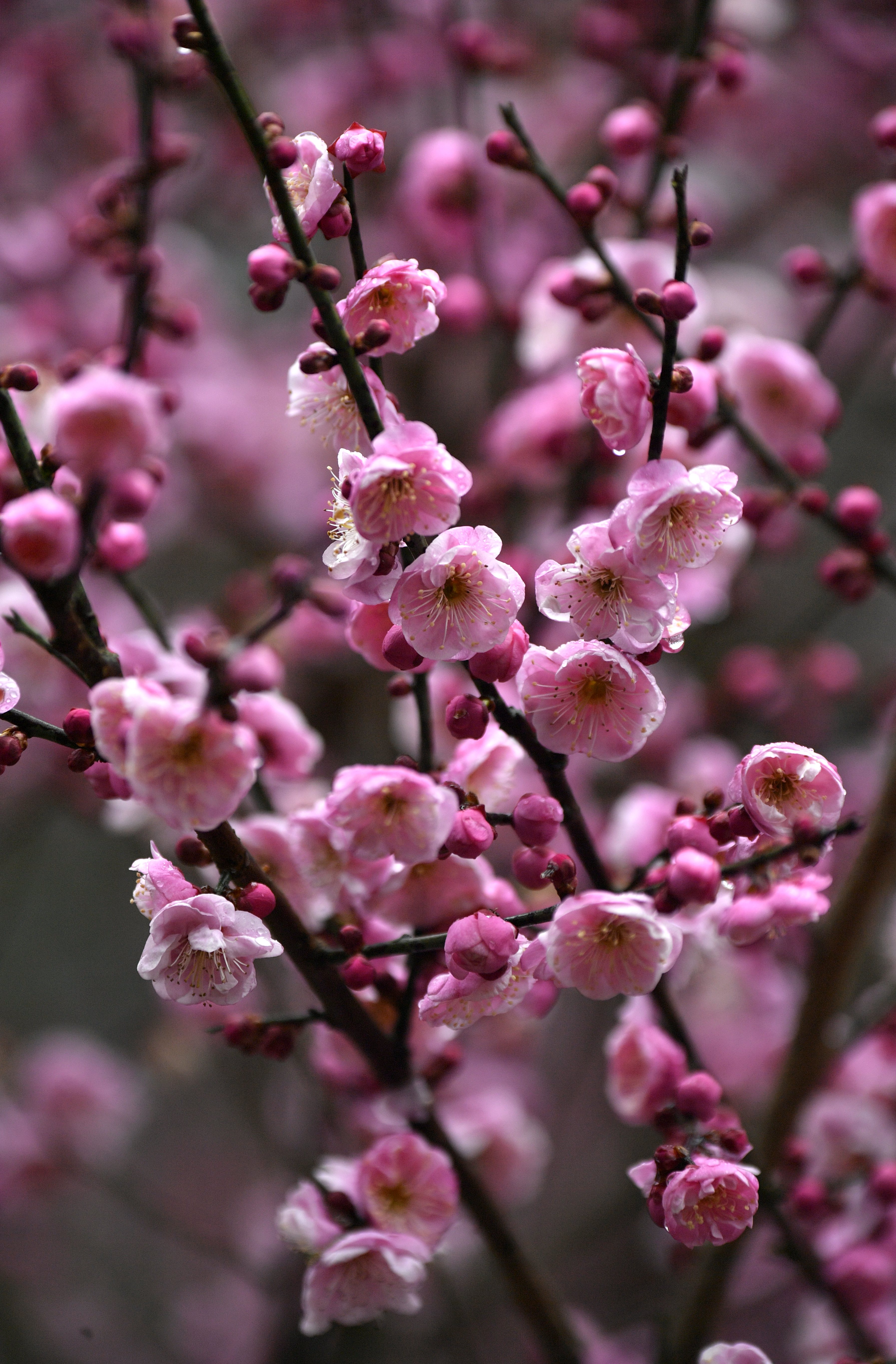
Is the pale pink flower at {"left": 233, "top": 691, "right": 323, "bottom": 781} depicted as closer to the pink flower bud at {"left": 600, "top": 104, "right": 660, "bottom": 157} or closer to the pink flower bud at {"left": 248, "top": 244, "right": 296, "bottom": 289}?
the pink flower bud at {"left": 248, "top": 244, "right": 296, "bottom": 289}

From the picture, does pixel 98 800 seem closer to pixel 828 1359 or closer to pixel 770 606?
pixel 828 1359

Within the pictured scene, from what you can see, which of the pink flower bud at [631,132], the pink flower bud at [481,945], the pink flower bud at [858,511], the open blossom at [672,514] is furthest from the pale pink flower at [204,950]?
the pink flower bud at [631,132]

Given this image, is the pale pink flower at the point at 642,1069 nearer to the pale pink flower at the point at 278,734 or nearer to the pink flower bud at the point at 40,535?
the pale pink flower at the point at 278,734

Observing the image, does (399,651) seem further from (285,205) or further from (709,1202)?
(709,1202)

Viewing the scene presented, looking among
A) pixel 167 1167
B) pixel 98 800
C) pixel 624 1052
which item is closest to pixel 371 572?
pixel 624 1052

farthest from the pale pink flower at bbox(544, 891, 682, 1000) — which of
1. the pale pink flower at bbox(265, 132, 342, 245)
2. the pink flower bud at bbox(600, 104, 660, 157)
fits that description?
the pink flower bud at bbox(600, 104, 660, 157)

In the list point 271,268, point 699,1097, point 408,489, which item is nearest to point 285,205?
point 271,268
